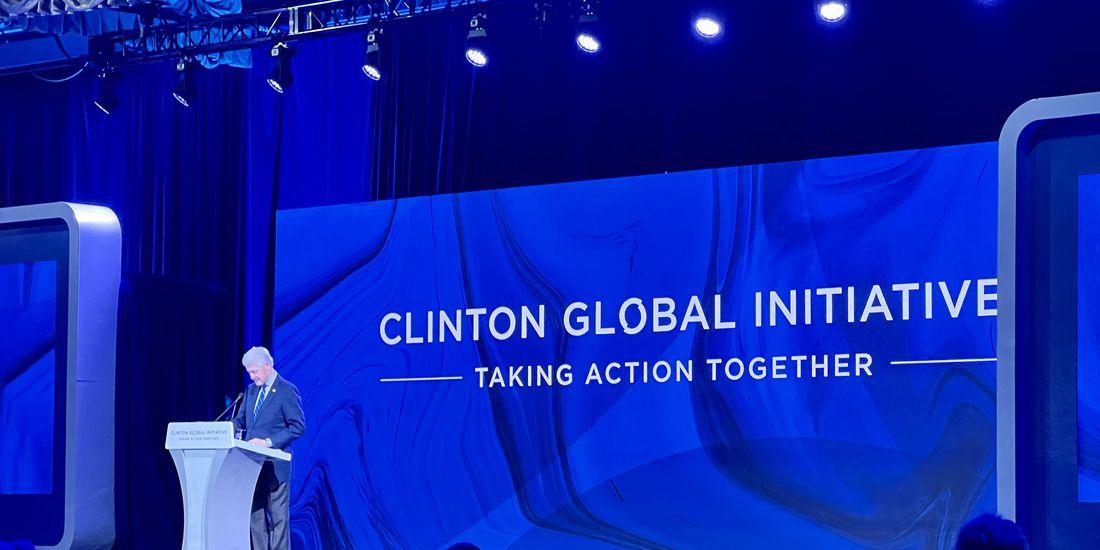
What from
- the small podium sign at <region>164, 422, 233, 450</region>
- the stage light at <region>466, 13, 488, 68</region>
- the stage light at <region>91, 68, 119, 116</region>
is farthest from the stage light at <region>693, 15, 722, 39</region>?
the stage light at <region>91, 68, 119, 116</region>

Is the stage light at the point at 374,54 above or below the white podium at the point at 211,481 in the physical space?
above

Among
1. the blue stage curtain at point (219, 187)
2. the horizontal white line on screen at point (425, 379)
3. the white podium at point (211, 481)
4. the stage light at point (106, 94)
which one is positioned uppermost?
the stage light at point (106, 94)

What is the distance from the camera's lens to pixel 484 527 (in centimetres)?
720

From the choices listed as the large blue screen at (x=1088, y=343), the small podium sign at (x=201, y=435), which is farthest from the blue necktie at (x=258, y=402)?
the large blue screen at (x=1088, y=343)

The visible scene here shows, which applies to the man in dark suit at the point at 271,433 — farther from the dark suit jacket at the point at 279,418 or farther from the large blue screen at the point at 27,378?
the large blue screen at the point at 27,378

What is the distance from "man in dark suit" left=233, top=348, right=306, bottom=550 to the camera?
702 cm

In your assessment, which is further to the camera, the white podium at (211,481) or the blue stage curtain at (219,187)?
the blue stage curtain at (219,187)

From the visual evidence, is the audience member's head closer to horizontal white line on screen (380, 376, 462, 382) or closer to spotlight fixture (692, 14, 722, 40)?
spotlight fixture (692, 14, 722, 40)

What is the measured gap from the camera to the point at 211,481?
20.9 feet

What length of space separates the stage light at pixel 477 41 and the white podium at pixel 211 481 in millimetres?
2212

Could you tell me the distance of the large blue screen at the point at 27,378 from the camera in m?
8.02

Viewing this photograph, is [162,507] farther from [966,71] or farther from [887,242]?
[966,71]

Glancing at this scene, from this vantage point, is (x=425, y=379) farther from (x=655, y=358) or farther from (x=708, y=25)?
(x=708, y=25)

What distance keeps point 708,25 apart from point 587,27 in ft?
1.98
